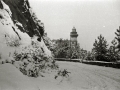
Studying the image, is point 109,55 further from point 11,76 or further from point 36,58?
point 11,76

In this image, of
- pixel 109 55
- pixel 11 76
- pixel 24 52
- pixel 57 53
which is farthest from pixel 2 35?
pixel 57 53

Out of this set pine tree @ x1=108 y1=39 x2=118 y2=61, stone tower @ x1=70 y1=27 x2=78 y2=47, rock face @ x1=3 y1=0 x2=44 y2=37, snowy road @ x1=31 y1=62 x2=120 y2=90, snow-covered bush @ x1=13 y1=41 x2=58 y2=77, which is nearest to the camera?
snowy road @ x1=31 y1=62 x2=120 y2=90

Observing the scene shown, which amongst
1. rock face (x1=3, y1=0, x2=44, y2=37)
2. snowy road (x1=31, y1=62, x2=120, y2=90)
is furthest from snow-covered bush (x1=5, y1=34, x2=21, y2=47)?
rock face (x1=3, y1=0, x2=44, y2=37)

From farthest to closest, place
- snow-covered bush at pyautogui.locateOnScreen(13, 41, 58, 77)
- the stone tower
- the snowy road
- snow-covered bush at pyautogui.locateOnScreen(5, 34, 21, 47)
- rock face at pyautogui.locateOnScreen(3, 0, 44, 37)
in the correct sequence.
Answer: the stone tower → rock face at pyautogui.locateOnScreen(3, 0, 44, 37) → snow-covered bush at pyautogui.locateOnScreen(5, 34, 21, 47) → snow-covered bush at pyautogui.locateOnScreen(13, 41, 58, 77) → the snowy road

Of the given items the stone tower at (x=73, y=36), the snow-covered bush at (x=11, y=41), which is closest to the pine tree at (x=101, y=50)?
the snow-covered bush at (x=11, y=41)

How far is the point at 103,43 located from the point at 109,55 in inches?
175

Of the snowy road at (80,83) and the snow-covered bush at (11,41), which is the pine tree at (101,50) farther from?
the snow-covered bush at (11,41)

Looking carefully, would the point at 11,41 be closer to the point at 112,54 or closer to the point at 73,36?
the point at 112,54

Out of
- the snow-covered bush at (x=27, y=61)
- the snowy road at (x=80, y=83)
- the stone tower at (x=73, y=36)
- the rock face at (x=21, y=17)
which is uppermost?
the stone tower at (x=73, y=36)

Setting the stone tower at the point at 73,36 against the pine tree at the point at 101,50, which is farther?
the stone tower at the point at 73,36

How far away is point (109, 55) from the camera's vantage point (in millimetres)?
36188

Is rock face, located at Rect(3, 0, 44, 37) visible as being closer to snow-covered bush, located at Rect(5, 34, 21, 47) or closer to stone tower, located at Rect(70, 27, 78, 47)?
snow-covered bush, located at Rect(5, 34, 21, 47)

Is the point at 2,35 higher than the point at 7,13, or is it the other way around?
the point at 7,13

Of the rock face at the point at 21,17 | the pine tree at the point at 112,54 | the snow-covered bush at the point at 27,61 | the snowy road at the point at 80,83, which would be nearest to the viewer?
the snowy road at the point at 80,83
